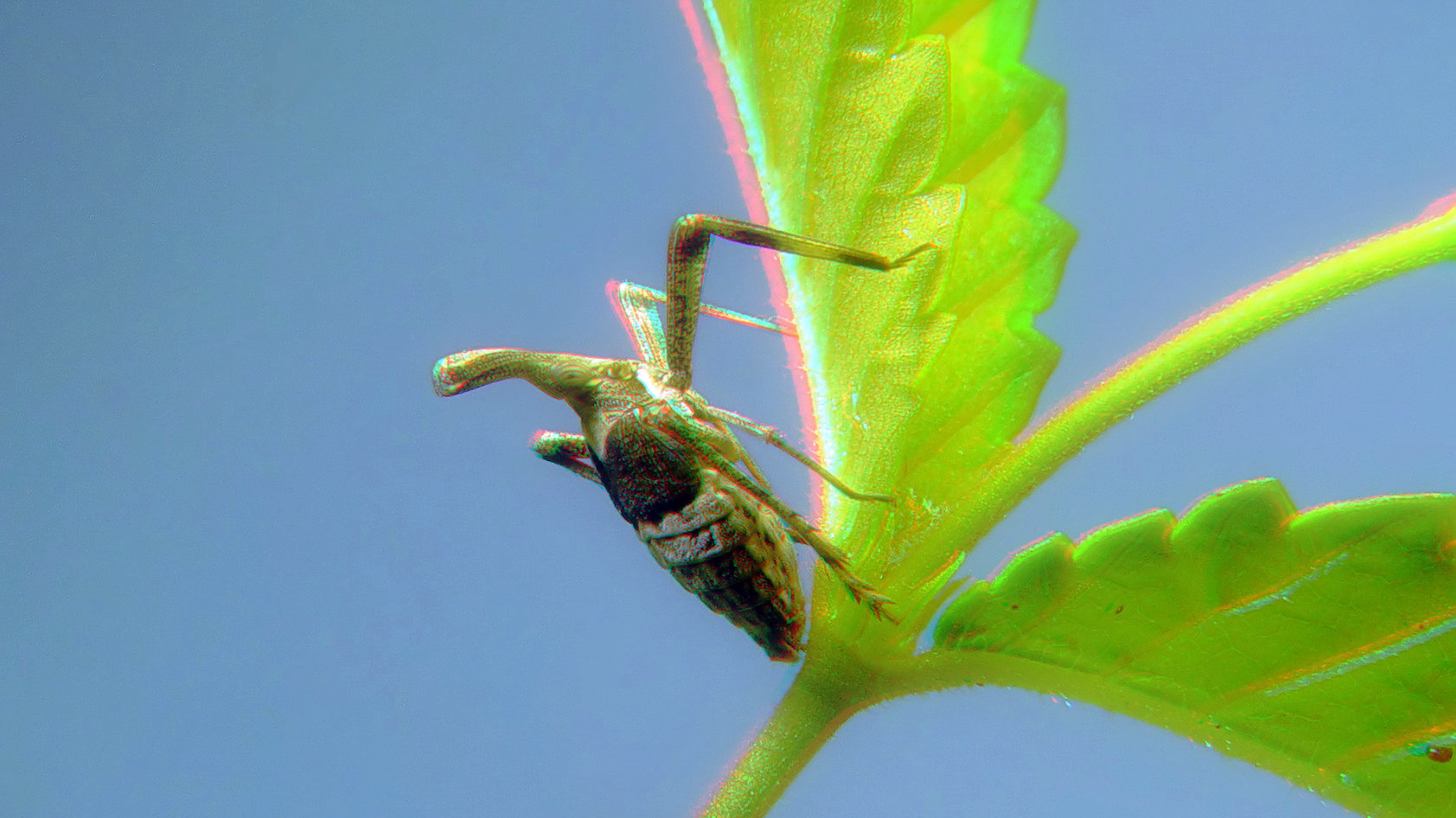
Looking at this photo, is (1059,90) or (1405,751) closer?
(1405,751)

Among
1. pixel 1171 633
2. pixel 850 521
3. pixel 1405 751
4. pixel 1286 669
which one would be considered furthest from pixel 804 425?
pixel 1405 751

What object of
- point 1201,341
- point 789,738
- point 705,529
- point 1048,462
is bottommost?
point 789,738

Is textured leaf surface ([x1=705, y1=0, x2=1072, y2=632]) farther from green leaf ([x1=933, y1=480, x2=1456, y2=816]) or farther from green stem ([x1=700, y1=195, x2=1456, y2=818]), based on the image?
green leaf ([x1=933, y1=480, x2=1456, y2=816])

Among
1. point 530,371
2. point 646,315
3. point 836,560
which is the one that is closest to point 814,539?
point 836,560

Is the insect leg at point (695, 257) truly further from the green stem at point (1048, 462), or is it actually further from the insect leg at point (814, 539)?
the green stem at point (1048, 462)

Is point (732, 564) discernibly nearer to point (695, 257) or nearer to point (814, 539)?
point (814, 539)

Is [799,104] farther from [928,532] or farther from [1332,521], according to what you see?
[1332,521]

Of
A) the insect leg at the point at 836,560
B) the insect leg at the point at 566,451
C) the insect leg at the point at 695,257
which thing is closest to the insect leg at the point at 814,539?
the insect leg at the point at 836,560
